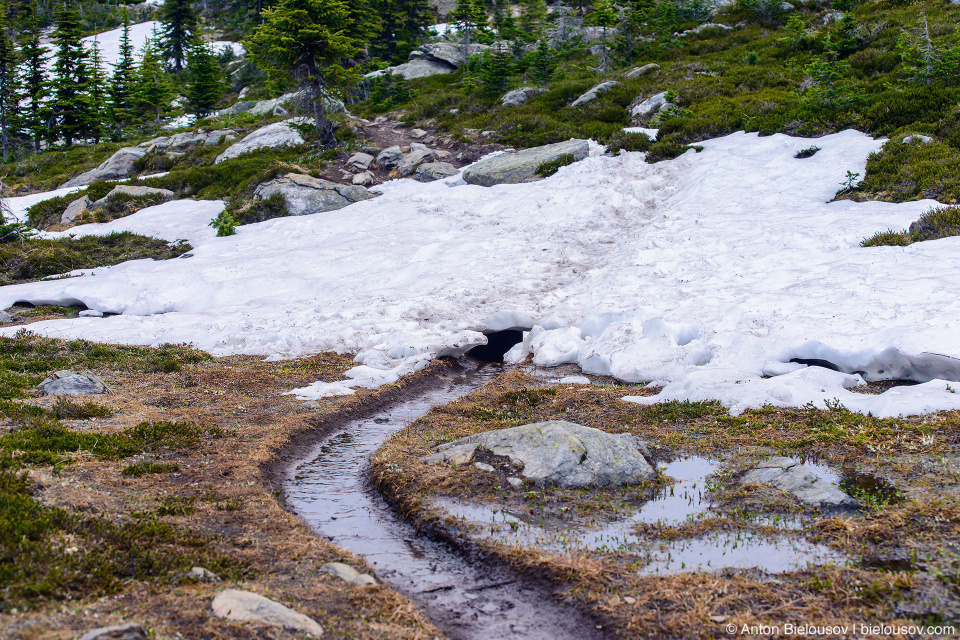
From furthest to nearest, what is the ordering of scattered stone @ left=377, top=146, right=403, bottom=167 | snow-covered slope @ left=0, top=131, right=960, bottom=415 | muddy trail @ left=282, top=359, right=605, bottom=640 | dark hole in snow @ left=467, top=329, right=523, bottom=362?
scattered stone @ left=377, top=146, right=403, bottom=167, dark hole in snow @ left=467, top=329, right=523, bottom=362, snow-covered slope @ left=0, top=131, right=960, bottom=415, muddy trail @ left=282, top=359, right=605, bottom=640

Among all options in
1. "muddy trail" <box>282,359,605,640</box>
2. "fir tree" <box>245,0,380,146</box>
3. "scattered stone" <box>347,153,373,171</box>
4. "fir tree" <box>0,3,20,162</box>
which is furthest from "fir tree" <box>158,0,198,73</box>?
"muddy trail" <box>282,359,605,640</box>

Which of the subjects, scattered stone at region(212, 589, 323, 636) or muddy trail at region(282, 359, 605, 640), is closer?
scattered stone at region(212, 589, 323, 636)

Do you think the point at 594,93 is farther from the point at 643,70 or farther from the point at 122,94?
the point at 122,94

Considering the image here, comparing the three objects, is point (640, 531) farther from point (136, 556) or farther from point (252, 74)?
point (252, 74)

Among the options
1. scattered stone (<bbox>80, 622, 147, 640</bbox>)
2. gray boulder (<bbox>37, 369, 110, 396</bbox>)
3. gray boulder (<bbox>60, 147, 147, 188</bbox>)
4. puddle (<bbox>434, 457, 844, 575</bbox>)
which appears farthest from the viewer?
gray boulder (<bbox>60, 147, 147, 188</bbox>)

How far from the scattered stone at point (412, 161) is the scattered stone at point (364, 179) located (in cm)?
159

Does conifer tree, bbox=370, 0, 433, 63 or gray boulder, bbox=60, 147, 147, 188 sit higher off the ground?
conifer tree, bbox=370, 0, 433, 63

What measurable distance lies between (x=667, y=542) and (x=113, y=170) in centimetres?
3864

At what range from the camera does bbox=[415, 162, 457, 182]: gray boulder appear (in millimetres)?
28406

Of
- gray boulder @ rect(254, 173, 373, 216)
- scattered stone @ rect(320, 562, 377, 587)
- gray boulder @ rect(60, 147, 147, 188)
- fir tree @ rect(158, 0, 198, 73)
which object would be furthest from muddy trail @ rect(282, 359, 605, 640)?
fir tree @ rect(158, 0, 198, 73)

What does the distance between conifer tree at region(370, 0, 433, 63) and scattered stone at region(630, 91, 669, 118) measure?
3076 cm

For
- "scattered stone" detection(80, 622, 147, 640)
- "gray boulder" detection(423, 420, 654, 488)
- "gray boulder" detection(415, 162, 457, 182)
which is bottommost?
"gray boulder" detection(423, 420, 654, 488)

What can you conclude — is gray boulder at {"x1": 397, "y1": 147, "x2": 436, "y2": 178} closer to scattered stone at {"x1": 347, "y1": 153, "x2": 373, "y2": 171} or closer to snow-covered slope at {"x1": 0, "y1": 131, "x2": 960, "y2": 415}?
scattered stone at {"x1": 347, "y1": 153, "x2": 373, "y2": 171}

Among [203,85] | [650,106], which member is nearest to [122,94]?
[203,85]
